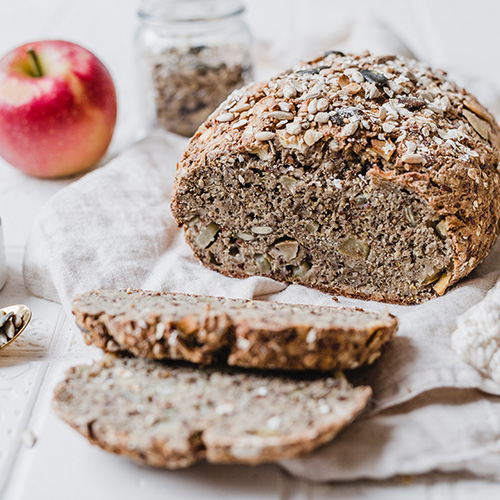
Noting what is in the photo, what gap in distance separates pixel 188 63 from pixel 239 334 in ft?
7.00

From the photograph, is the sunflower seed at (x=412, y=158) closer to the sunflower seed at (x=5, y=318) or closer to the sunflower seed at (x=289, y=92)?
the sunflower seed at (x=289, y=92)

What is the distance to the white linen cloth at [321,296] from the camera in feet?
6.30

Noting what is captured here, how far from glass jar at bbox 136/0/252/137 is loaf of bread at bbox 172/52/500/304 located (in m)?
0.95

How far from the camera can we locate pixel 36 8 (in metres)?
5.78

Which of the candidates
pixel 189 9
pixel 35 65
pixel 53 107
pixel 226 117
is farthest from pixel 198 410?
pixel 189 9

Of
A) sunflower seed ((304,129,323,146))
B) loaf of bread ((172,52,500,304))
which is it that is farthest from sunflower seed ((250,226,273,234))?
sunflower seed ((304,129,323,146))

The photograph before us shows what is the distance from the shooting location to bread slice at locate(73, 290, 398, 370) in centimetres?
197

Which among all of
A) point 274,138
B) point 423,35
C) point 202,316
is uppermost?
point 274,138

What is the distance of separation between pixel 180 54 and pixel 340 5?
2.38 meters

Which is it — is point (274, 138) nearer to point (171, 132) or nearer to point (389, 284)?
point (389, 284)

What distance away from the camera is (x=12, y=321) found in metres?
2.49

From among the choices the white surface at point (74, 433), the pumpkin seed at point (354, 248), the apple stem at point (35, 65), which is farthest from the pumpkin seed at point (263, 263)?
the apple stem at point (35, 65)

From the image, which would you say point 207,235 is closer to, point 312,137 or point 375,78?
point 312,137

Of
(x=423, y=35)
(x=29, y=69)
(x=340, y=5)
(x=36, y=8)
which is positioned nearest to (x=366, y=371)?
(x=29, y=69)
